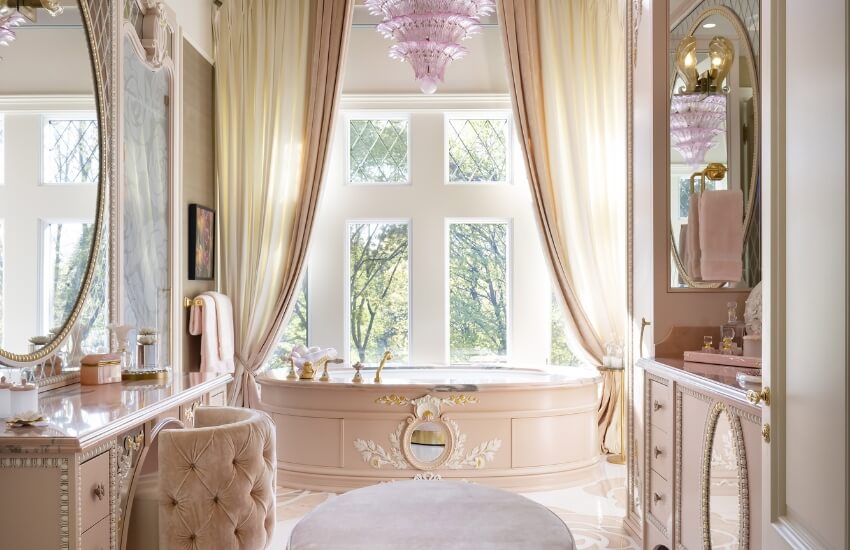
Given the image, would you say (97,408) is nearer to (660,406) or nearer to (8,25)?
(8,25)

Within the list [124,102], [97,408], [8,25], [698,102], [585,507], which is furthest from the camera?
[585,507]

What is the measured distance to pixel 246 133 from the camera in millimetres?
4965

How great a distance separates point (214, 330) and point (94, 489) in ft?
8.84

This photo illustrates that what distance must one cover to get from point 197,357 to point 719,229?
10.5 feet

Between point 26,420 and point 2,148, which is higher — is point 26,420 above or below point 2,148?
below

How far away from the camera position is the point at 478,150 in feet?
17.7

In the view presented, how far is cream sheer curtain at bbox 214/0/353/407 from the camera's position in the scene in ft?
16.0

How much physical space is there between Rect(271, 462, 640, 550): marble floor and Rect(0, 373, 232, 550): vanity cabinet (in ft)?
4.37

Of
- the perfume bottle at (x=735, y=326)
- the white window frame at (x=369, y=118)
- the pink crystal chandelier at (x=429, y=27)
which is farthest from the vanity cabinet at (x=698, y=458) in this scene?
the white window frame at (x=369, y=118)

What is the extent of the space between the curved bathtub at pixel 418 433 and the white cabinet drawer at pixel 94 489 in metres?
2.13

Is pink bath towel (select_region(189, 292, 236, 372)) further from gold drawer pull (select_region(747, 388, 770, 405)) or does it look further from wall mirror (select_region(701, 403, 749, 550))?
gold drawer pull (select_region(747, 388, 770, 405))

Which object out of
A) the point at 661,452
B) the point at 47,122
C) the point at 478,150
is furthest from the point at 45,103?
the point at 478,150

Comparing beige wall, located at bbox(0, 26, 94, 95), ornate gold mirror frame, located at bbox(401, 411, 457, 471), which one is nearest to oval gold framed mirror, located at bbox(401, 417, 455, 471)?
ornate gold mirror frame, located at bbox(401, 411, 457, 471)

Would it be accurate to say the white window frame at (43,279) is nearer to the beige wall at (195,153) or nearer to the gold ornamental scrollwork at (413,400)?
the beige wall at (195,153)
